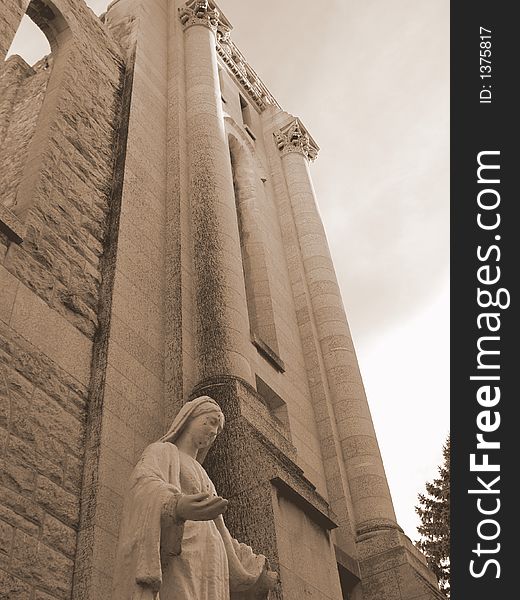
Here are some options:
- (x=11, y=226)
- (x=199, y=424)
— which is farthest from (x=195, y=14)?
(x=199, y=424)

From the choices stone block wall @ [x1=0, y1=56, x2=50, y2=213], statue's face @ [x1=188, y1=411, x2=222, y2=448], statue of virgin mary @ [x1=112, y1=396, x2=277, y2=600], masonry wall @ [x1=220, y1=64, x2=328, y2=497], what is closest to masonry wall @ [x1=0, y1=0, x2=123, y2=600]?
stone block wall @ [x1=0, y1=56, x2=50, y2=213]

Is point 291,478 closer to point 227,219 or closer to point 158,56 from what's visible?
point 227,219

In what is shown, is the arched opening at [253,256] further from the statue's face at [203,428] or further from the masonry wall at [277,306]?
the statue's face at [203,428]

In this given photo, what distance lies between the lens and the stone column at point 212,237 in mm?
8094

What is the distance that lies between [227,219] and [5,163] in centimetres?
394

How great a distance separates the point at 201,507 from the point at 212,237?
586 cm

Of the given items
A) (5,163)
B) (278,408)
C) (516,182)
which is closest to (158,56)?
(5,163)

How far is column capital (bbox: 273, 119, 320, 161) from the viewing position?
18484 millimetres

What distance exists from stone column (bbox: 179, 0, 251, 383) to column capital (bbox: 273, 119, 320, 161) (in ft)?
16.2

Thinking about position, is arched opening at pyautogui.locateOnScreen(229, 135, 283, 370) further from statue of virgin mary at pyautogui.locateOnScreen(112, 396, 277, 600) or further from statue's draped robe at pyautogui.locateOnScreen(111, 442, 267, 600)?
statue's draped robe at pyautogui.locateOnScreen(111, 442, 267, 600)

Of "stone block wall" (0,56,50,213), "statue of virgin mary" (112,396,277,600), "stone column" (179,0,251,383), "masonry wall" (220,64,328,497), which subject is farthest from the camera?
"masonry wall" (220,64,328,497)

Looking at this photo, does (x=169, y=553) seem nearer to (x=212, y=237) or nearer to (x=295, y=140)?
(x=212, y=237)

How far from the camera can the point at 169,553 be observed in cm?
430

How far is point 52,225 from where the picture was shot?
748 centimetres
